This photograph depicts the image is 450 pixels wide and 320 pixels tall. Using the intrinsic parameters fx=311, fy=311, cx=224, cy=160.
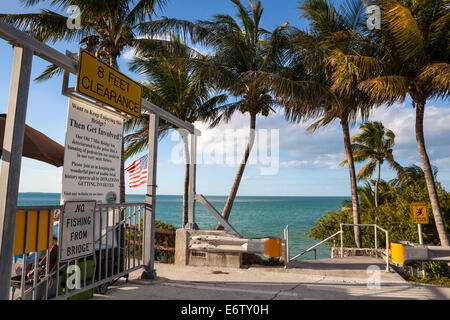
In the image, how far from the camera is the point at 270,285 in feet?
19.5

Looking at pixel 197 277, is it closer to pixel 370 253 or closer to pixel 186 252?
pixel 186 252

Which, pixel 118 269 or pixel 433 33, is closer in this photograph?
pixel 118 269

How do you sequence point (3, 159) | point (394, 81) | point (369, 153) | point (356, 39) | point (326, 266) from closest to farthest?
point (3, 159) < point (326, 266) < point (394, 81) < point (356, 39) < point (369, 153)

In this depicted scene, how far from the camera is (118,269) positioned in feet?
17.5

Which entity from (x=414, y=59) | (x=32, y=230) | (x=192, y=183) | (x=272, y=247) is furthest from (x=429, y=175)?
(x=32, y=230)

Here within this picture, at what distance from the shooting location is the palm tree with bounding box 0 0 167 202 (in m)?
11.2

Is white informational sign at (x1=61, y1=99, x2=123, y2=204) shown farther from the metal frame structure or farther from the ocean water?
the ocean water

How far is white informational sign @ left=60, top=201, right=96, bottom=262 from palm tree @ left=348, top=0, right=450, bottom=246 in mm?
10767

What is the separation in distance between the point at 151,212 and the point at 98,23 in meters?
9.19

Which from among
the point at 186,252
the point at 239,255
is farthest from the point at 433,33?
the point at 186,252

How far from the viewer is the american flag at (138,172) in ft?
37.6

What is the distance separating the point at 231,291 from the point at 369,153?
2605 centimetres

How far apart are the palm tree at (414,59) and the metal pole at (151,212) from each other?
8.85 metres

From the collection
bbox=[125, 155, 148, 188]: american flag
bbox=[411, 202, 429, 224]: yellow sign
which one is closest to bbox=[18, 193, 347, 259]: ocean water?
bbox=[125, 155, 148, 188]: american flag
